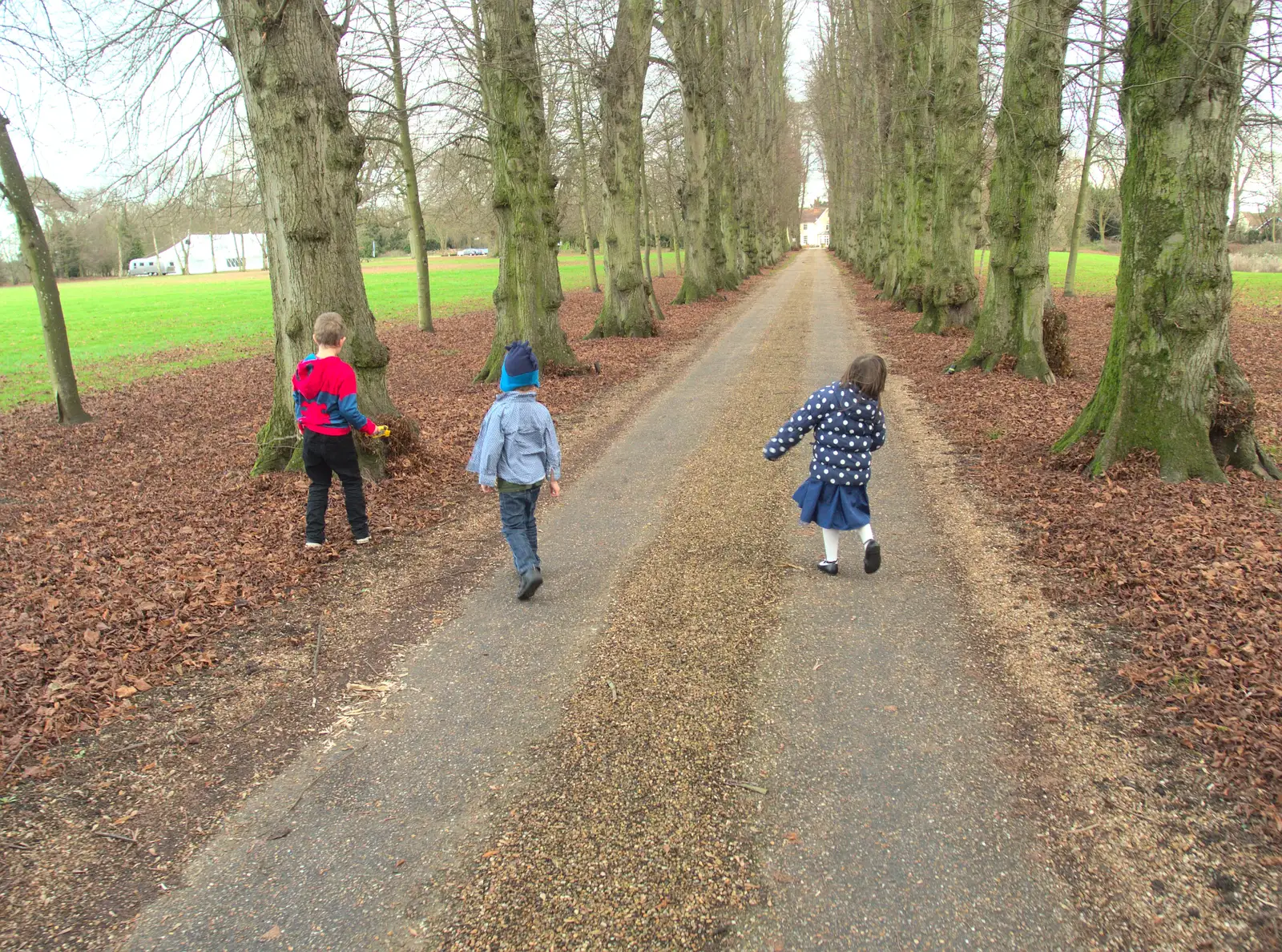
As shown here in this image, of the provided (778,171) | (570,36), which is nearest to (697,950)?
(570,36)

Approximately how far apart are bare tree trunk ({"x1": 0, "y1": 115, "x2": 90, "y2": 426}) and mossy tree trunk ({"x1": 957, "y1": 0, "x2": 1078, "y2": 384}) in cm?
1397

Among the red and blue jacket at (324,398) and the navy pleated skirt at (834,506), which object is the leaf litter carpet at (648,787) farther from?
the red and blue jacket at (324,398)

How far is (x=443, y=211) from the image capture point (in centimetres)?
2611

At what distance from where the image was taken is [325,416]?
579cm

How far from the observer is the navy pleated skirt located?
5.22m

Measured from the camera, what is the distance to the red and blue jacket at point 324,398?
577cm

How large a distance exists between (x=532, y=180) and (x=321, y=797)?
11.6 meters

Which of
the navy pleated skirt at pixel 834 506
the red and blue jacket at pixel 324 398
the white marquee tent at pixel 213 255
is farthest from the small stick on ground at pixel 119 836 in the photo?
the white marquee tent at pixel 213 255

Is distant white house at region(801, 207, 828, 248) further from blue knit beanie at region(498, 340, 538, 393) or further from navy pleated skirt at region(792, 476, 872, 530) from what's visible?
blue knit beanie at region(498, 340, 538, 393)

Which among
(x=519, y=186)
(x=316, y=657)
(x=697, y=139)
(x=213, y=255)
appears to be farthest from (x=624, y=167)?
(x=213, y=255)

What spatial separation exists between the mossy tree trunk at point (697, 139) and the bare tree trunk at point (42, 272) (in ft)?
56.1

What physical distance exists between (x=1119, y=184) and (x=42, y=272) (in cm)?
1704

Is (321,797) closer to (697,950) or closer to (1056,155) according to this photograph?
(697,950)

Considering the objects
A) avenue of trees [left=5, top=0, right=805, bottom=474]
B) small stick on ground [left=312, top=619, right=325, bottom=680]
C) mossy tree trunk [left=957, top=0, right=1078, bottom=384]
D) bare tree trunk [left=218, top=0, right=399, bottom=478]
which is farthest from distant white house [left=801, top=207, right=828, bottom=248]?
small stick on ground [left=312, top=619, right=325, bottom=680]
